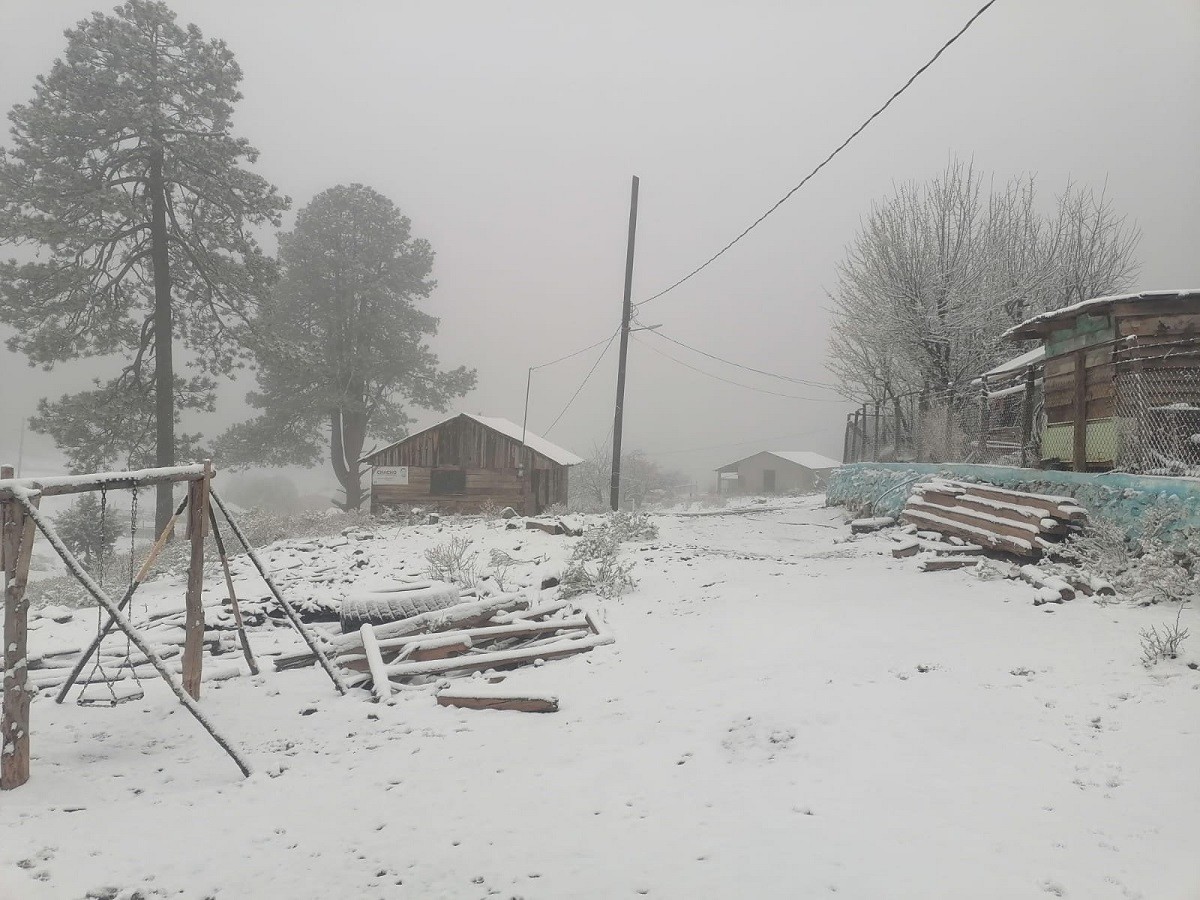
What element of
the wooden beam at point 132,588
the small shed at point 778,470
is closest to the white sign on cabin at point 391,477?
the wooden beam at point 132,588

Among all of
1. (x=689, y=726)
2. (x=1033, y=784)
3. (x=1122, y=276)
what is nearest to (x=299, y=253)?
(x=689, y=726)

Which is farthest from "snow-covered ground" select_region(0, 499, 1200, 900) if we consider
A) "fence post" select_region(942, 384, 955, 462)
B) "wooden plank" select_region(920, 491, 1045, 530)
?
"fence post" select_region(942, 384, 955, 462)

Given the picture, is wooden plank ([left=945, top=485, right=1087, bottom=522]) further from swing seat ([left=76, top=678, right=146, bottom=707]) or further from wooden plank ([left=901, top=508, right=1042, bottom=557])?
swing seat ([left=76, top=678, right=146, bottom=707])

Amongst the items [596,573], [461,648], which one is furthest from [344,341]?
[461,648]

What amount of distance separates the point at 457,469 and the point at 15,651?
19.0m

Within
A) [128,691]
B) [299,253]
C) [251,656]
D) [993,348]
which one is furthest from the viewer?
[299,253]

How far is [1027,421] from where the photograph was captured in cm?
1216

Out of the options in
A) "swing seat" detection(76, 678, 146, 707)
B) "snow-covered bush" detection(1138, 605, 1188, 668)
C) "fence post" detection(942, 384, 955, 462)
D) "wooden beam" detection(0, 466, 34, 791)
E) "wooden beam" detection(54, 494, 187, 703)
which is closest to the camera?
"wooden beam" detection(0, 466, 34, 791)

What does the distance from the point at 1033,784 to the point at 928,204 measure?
71.0ft

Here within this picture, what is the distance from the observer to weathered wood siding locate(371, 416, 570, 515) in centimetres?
2264

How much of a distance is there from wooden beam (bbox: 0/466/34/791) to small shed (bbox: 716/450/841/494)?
53.7 metres

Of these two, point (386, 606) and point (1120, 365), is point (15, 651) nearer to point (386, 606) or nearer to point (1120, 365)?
point (386, 606)

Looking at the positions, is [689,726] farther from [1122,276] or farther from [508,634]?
[1122,276]

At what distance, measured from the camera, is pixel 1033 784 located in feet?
11.0
